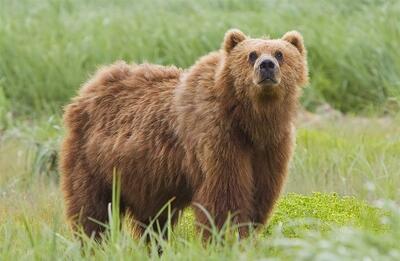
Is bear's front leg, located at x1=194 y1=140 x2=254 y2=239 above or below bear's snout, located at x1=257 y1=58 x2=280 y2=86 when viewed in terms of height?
below

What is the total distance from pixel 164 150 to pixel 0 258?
1350mm

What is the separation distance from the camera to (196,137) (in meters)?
6.08

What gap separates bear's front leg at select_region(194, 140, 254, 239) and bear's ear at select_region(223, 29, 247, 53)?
0.64 metres

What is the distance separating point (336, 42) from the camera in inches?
491

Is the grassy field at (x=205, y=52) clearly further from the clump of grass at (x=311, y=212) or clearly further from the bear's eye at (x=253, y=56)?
the bear's eye at (x=253, y=56)

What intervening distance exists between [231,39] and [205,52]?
625 cm

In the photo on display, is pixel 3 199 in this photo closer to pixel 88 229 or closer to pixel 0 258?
pixel 88 229

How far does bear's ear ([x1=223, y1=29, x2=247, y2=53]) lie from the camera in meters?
6.31

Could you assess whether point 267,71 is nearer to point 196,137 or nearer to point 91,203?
point 196,137

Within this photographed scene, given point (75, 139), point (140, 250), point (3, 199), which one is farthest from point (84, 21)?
point (140, 250)

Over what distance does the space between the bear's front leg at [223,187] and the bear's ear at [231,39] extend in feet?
2.09

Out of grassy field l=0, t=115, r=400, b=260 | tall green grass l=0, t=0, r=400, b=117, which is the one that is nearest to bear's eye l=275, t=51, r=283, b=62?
grassy field l=0, t=115, r=400, b=260

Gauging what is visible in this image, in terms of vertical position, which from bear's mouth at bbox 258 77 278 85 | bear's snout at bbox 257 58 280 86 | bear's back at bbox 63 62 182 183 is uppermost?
bear's snout at bbox 257 58 280 86

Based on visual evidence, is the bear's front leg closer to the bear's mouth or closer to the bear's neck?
the bear's neck
